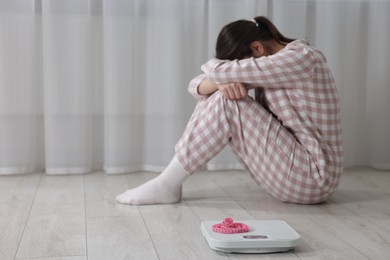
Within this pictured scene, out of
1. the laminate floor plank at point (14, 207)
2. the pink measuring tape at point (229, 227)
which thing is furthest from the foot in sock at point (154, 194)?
the pink measuring tape at point (229, 227)

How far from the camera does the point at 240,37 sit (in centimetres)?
171

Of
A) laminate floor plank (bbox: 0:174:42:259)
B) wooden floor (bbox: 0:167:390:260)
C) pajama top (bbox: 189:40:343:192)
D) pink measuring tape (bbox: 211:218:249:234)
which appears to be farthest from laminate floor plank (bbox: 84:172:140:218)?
pajama top (bbox: 189:40:343:192)

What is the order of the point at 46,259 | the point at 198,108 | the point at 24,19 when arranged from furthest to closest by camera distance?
the point at 24,19
the point at 198,108
the point at 46,259

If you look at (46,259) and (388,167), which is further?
(388,167)

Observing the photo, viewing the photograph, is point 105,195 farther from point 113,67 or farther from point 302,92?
point 302,92

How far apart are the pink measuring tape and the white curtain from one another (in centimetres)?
93

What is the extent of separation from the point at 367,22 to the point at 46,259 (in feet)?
5.65

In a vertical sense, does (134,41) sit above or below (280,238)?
above

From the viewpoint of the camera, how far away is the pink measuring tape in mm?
1371

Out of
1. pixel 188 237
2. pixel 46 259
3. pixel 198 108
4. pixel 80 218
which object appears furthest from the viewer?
pixel 198 108

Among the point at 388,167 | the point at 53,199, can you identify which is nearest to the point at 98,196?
the point at 53,199

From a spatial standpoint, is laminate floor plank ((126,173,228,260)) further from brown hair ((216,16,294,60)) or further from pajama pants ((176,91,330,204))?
brown hair ((216,16,294,60))

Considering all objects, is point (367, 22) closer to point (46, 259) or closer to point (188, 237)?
point (188, 237)

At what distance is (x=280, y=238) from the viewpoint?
132 centimetres
